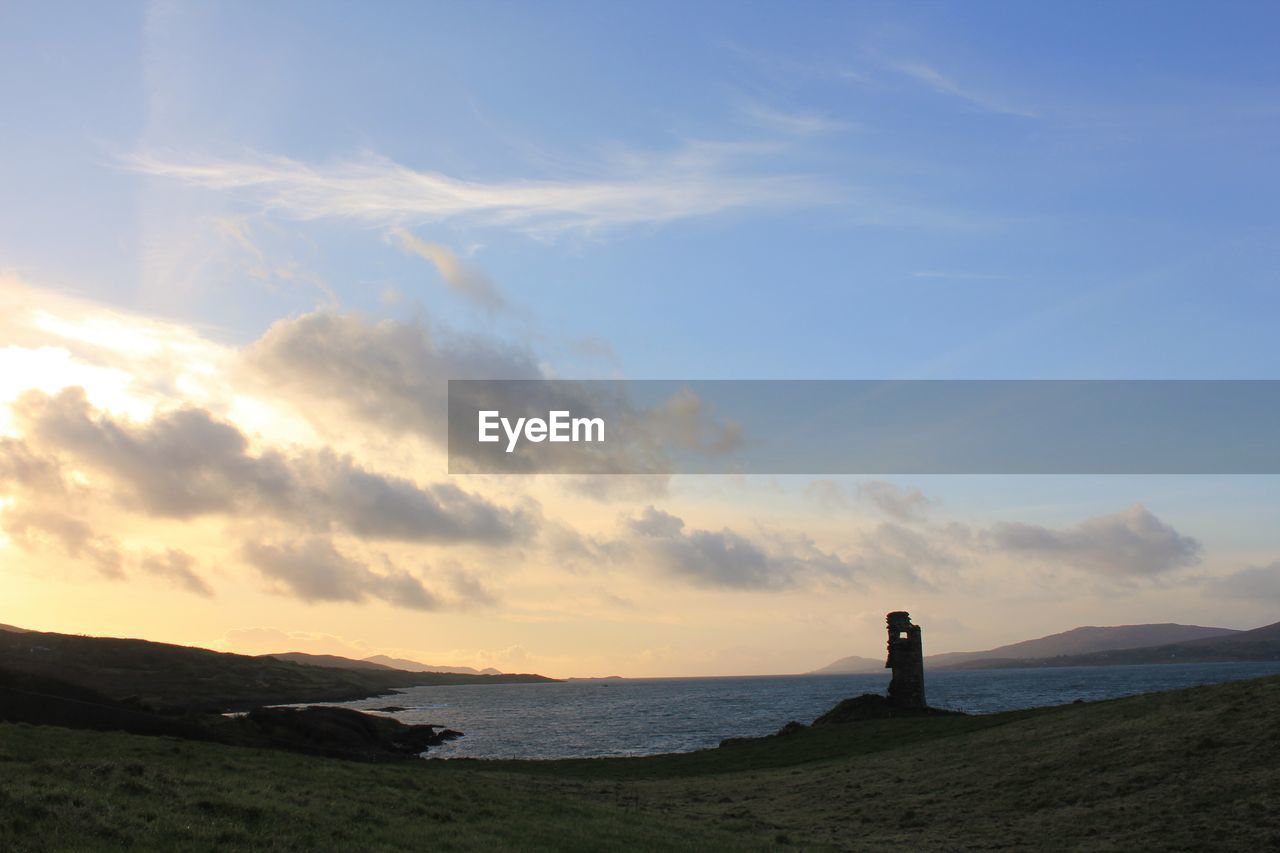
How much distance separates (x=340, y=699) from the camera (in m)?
175

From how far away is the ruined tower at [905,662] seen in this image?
208 feet

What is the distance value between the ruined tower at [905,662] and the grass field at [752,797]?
24067 mm

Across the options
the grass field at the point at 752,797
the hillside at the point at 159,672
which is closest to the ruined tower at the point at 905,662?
the grass field at the point at 752,797

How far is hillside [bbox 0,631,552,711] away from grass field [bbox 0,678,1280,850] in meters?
94.9

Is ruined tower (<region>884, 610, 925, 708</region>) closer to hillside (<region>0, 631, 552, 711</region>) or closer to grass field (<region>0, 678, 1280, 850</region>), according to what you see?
grass field (<region>0, 678, 1280, 850</region>)

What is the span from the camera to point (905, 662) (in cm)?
6481

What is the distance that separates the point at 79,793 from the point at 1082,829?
24.5m

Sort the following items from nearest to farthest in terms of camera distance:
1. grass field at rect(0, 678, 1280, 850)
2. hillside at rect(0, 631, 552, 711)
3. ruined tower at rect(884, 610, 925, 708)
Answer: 1. grass field at rect(0, 678, 1280, 850)
2. ruined tower at rect(884, 610, 925, 708)
3. hillside at rect(0, 631, 552, 711)

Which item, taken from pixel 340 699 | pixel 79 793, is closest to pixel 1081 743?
pixel 79 793

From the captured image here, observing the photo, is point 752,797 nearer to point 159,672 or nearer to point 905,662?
point 905,662

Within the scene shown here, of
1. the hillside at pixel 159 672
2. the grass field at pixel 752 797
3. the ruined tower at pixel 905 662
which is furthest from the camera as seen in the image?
the hillside at pixel 159 672

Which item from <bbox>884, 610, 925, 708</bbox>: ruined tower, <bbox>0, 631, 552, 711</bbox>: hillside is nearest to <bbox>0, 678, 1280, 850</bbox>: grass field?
<bbox>884, 610, 925, 708</bbox>: ruined tower

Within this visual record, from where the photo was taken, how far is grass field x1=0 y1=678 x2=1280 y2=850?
18.5 metres

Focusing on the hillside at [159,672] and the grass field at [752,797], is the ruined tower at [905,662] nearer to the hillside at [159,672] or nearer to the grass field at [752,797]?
the grass field at [752,797]
